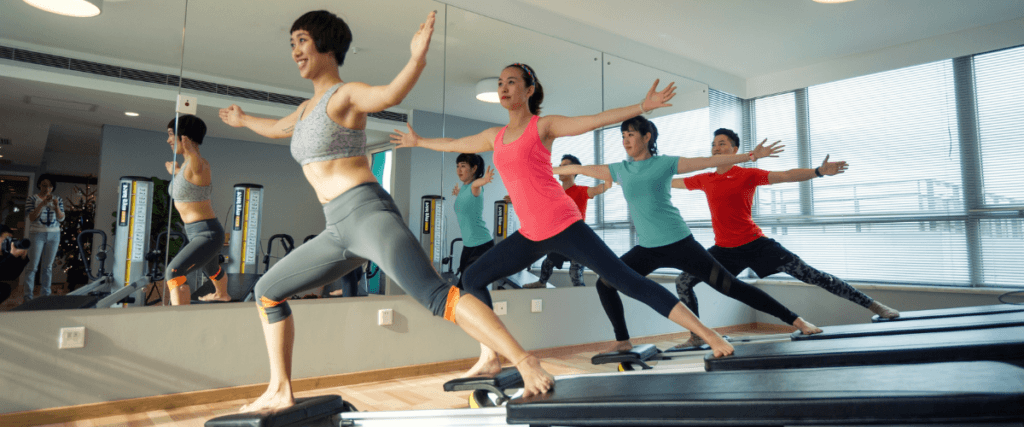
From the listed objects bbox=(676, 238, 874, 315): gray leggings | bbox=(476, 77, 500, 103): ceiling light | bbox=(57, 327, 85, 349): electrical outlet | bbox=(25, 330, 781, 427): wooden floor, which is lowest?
bbox=(25, 330, 781, 427): wooden floor

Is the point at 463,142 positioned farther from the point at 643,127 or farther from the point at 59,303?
the point at 59,303

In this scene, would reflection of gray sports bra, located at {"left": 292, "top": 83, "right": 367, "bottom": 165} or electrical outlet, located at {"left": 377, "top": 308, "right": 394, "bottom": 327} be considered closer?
reflection of gray sports bra, located at {"left": 292, "top": 83, "right": 367, "bottom": 165}

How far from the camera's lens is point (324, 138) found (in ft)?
5.19

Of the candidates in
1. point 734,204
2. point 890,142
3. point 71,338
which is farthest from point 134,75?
point 890,142

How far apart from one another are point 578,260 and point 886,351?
1035mm

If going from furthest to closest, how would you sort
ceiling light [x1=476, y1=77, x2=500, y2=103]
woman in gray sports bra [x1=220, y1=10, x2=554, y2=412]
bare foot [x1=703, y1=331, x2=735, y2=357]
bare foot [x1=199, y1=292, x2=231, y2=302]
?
ceiling light [x1=476, y1=77, x2=500, y2=103], bare foot [x1=199, y1=292, x2=231, y2=302], bare foot [x1=703, y1=331, x2=735, y2=357], woman in gray sports bra [x1=220, y1=10, x2=554, y2=412]

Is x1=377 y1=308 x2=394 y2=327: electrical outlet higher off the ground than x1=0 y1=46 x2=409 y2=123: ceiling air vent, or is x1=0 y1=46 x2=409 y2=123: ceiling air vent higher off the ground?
x1=0 y1=46 x2=409 y2=123: ceiling air vent

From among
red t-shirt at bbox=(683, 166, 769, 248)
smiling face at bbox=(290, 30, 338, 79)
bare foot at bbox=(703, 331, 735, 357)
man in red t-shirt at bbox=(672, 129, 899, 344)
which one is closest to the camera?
smiling face at bbox=(290, 30, 338, 79)

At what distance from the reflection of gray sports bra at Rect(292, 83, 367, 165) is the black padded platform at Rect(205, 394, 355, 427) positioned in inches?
29.3

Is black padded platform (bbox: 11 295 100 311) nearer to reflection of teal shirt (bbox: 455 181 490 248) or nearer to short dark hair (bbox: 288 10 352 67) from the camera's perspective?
short dark hair (bbox: 288 10 352 67)

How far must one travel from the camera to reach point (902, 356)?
1.51 metres

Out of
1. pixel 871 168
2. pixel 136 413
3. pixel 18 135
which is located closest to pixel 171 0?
pixel 18 135

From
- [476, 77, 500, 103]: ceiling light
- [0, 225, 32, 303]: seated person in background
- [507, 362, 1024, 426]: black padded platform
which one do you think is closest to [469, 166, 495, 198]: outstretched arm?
[476, 77, 500, 103]: ceiling light

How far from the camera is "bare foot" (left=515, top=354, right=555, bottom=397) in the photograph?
131cm
